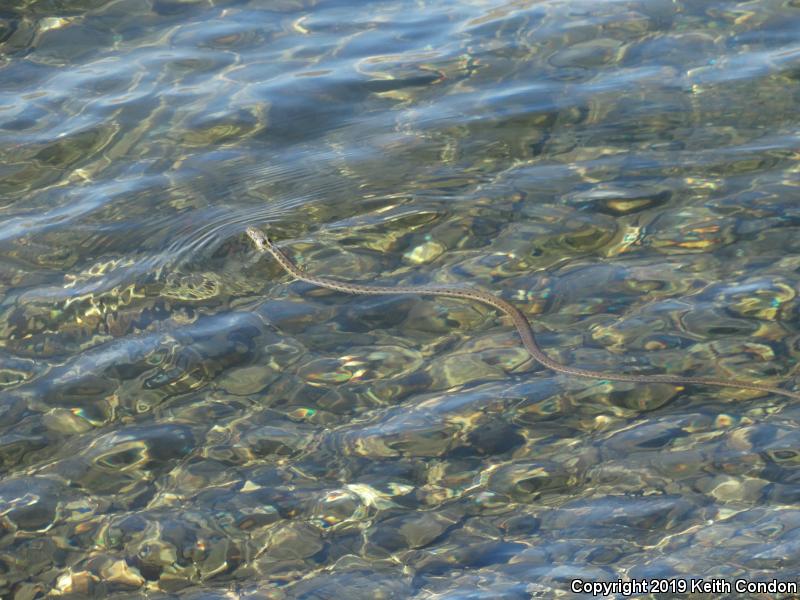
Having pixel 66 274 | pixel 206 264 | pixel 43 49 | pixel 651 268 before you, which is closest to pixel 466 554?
pixel 651 268

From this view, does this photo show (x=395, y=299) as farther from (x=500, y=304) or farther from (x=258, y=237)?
(x=258, y=237)

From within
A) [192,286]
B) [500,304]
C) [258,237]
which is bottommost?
[500,304]

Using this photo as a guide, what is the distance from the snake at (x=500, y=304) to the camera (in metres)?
5.54

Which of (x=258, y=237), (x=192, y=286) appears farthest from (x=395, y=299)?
(x=192, y=286)

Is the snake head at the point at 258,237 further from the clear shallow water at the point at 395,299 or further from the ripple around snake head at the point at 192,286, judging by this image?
the ripple around snake head at the point at 192,286

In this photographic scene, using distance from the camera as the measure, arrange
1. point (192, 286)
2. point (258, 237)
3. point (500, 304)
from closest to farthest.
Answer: point (500, 304)
point (192, 286)
point (258, 237)

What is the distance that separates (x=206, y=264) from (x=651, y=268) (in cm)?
303

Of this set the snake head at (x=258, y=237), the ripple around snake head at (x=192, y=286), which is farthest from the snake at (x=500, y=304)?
the ripple around snake head at (x=192, y=286)

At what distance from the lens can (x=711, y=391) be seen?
18.0 ft

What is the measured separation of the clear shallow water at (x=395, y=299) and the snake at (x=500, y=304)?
0.08 m

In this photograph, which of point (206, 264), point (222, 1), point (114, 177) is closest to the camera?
point (206, 264)

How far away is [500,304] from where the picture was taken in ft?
20.5

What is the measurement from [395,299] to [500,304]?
0.70 m

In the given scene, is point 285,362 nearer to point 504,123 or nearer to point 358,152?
point 358,152
